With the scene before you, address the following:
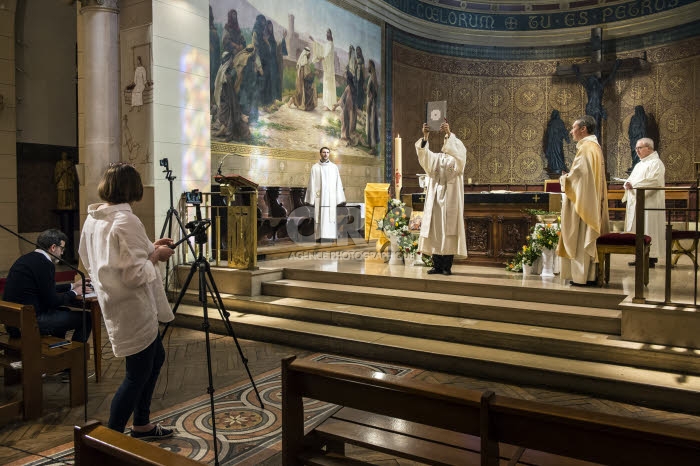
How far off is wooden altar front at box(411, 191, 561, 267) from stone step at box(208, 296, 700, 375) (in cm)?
247

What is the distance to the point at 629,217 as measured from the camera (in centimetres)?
821

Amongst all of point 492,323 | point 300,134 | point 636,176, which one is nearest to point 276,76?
point 300,134

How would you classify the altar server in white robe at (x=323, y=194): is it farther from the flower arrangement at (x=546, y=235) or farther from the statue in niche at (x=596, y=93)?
the statue in niche at (x=596, y=93)

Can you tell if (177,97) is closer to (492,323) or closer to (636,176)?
(492,323)

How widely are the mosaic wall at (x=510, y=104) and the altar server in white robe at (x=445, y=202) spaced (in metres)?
7.54

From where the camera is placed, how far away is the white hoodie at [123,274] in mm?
3055

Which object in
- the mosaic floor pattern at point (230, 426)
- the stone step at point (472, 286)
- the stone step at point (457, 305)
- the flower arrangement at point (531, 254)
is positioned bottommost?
the mosaic floor pattern at point (230, 426)

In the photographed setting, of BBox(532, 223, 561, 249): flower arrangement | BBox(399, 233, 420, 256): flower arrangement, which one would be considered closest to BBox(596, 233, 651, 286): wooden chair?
BBox(532, 223, 561, 249): flower arrangement

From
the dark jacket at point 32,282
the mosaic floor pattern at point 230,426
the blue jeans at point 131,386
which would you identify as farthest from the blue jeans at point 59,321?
the blue jeans at point 131,386

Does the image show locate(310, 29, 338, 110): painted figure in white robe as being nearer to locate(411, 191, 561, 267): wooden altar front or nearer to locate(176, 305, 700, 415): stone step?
locate(411, 191, 561, 267): wooden altar front

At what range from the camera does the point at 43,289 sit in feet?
14.9

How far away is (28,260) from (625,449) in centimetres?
433

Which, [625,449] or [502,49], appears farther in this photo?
[502,49]

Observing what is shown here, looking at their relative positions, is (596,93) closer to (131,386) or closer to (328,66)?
(328,66)
